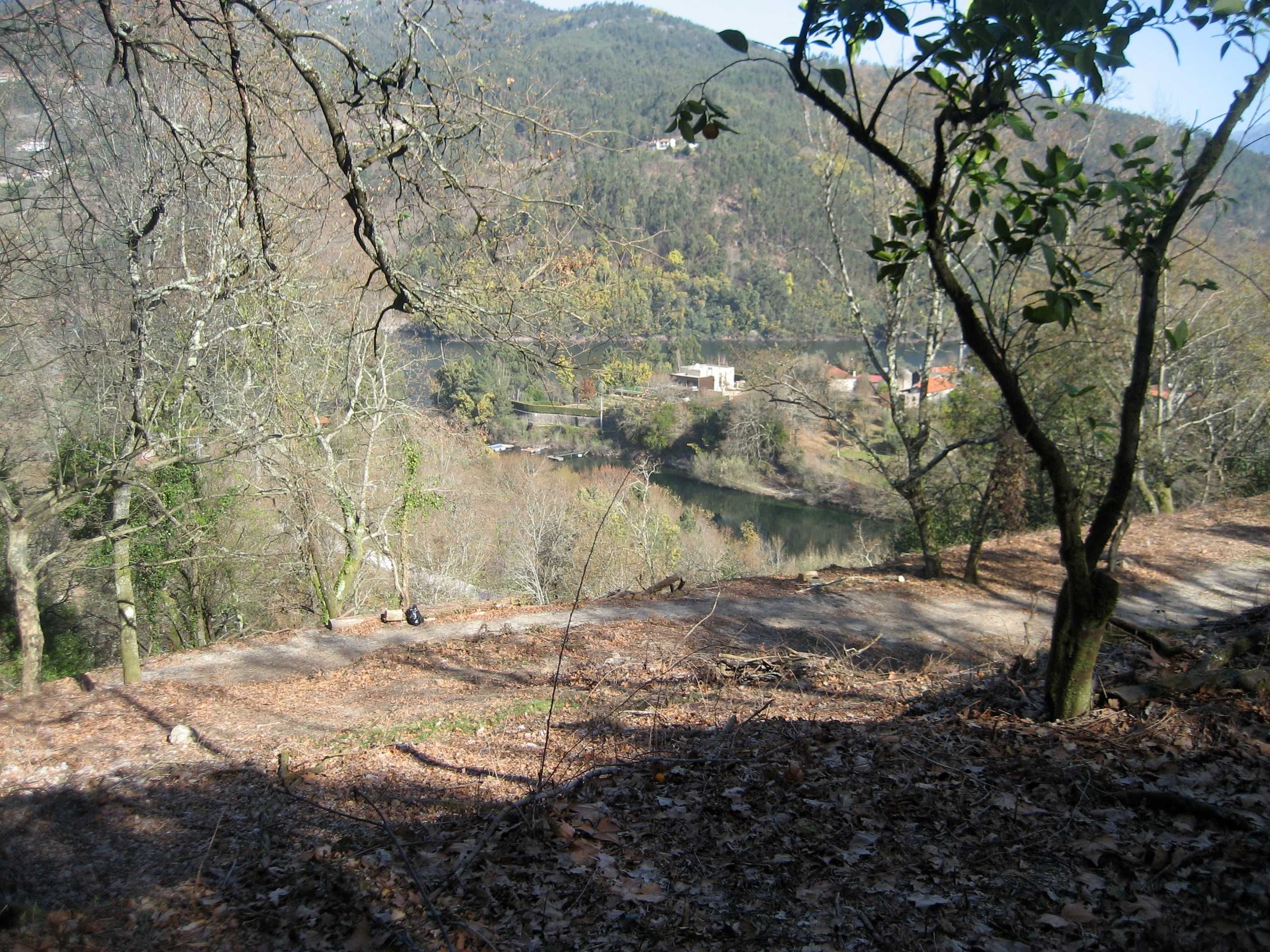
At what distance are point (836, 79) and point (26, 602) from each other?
8.32 meters

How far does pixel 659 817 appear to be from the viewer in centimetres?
326

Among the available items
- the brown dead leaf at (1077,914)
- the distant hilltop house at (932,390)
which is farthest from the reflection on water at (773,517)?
the brown dead leaf at (1077,914)

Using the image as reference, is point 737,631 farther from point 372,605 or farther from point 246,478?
point 372,605

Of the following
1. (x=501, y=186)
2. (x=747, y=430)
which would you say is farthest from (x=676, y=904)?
(x=747, y=430)

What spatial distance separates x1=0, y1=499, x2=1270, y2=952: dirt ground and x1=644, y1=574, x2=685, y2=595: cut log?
3.64m

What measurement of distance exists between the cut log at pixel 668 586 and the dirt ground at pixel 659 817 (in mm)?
3637

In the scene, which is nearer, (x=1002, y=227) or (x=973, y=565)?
(x=1002, y=227)

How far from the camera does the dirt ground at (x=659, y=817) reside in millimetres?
2447

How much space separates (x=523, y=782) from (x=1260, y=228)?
1174 inches

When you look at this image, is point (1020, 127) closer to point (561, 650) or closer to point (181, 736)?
point (561, 650)

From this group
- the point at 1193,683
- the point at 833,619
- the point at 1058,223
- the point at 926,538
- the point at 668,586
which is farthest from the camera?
the point at 668,586

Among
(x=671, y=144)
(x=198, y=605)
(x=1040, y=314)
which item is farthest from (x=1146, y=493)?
(x=198, y=605)

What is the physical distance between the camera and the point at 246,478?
14.2 metres

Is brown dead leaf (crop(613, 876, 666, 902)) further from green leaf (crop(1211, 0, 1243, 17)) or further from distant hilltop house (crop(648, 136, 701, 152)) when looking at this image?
green leaf (crop(1211, 0, 1243, 17))
